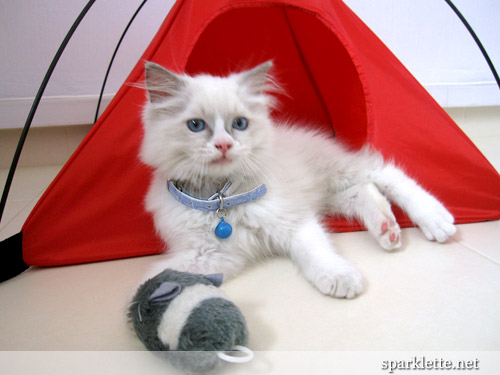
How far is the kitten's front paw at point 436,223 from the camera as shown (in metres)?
1.31

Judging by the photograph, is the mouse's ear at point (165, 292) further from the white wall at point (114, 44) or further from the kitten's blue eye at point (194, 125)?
the white wall at point (114, 44)

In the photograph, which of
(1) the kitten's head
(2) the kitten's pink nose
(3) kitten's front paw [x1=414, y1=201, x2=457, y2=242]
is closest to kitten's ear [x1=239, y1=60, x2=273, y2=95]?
(1) the kitten's head

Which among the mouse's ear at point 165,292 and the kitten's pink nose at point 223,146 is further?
the kitten's pink nose at point 223,146

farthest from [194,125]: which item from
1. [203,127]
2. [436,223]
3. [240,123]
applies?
[436,223]

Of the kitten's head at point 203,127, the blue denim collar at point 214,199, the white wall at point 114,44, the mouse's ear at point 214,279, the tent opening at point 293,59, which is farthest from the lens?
the white wall at point 114,44

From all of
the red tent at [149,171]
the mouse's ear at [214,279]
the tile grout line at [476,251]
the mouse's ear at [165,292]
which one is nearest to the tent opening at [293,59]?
the red tent at [149,171]

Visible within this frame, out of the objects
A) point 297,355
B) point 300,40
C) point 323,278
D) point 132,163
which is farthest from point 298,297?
point 300,40

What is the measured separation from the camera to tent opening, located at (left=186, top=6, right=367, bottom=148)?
5.61 ft

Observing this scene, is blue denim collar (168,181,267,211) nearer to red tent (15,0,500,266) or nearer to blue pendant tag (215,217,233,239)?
blue pendant tag (215,217,233,239)

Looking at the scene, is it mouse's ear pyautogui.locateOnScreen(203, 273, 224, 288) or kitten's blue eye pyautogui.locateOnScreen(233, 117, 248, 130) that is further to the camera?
kitten's blue eye pyautogui.locateOnScreen(233, 117, 248, 130)

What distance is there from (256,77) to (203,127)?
Answer: 0.27 metres

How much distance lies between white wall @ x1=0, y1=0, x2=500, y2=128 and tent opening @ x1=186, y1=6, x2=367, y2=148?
709 mm

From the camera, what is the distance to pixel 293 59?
2.08 m

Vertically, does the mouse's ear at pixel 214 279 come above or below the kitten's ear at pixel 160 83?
below
